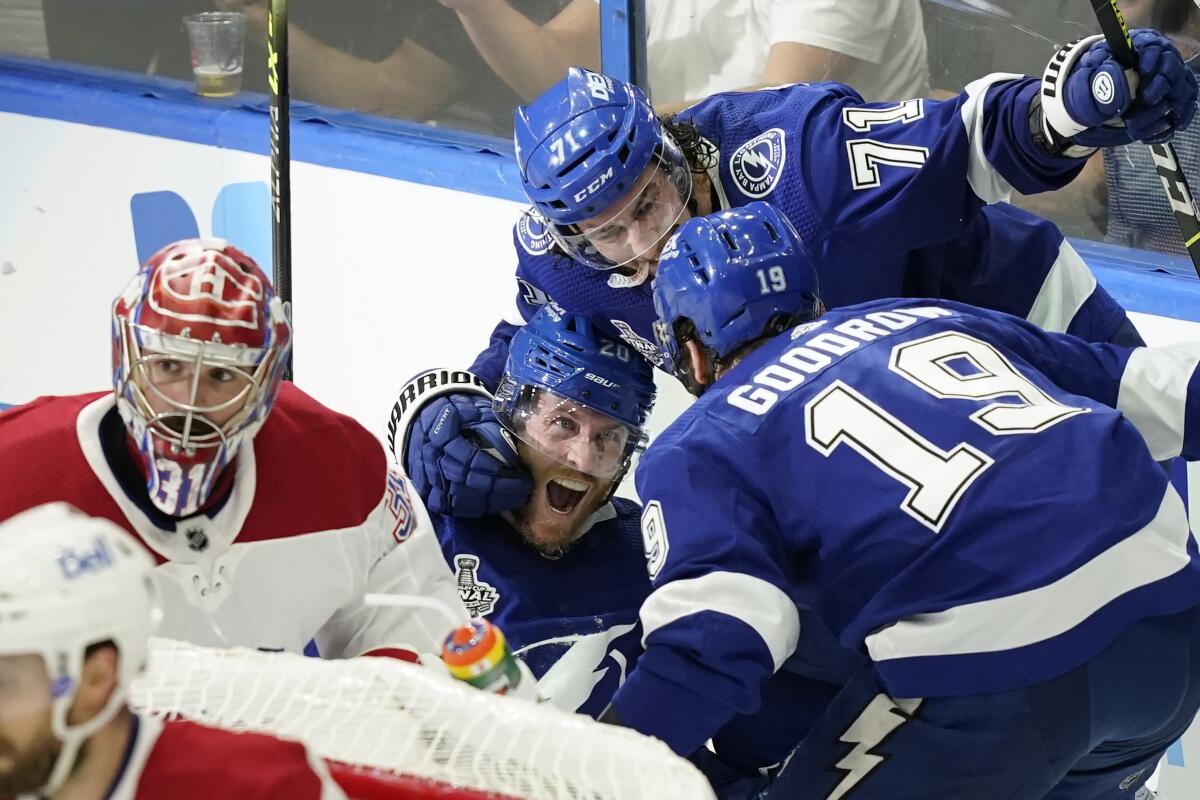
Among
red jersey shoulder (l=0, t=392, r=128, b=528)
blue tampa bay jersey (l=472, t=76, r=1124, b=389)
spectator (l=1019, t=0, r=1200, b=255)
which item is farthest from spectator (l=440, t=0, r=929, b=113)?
red jersey shoulder (l=0, t=392, r=128, b=528)

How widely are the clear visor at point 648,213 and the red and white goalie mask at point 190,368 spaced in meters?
0.68

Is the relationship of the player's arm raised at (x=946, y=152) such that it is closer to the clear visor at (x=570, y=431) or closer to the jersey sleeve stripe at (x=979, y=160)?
the jersey sleeve stripe at (x=979, y=160)

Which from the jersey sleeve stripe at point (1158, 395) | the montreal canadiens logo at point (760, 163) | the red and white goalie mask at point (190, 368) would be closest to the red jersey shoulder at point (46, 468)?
the red and white goalie mask at point (190, 368)

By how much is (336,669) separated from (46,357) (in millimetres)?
3280

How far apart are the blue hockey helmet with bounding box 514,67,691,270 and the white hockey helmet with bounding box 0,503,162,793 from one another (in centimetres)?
138

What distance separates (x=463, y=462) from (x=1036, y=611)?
1051mm

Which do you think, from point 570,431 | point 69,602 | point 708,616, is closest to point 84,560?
point 69,602

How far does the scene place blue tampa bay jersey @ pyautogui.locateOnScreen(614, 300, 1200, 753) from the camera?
1684mm

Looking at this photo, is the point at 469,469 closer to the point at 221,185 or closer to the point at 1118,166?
the point at 1118,166

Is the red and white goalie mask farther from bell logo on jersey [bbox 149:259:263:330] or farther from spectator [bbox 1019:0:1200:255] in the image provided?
spectator [bbox 1019:0:1200:255]

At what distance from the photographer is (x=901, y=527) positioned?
1.69 m

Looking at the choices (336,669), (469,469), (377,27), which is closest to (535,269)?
(469,469)

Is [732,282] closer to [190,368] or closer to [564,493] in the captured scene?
[190,368]

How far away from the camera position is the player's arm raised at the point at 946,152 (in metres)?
2.20
